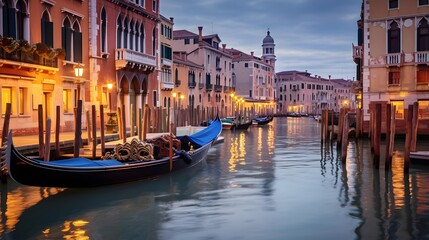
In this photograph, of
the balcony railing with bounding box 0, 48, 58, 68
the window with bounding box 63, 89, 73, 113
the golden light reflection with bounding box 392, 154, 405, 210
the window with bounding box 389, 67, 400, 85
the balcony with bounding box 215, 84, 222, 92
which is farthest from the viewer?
the balcony with bounding box 215, 84, 222, 92

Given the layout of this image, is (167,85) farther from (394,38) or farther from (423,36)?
(423,36)

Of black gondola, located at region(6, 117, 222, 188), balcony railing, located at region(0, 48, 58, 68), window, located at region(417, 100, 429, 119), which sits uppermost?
balcony railing, located at region(0, 48, 58, 68)

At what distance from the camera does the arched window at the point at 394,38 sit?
2117 cm

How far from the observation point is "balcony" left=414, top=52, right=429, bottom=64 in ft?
67.7

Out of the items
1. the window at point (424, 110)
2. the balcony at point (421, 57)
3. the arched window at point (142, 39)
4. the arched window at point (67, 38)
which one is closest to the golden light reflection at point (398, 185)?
the window at point (424, 110)

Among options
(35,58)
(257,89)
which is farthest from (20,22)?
(257,89)

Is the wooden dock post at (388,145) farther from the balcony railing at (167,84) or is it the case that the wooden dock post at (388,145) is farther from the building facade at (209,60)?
the building facade at (209,60)

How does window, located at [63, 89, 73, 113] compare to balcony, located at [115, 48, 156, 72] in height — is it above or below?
below

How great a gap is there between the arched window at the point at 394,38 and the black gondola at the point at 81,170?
13420 mm

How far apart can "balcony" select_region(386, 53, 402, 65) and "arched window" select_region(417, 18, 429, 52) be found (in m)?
0.90

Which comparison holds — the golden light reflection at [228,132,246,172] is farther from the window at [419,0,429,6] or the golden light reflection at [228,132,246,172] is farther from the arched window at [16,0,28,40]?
the window at [419,0,429,6]

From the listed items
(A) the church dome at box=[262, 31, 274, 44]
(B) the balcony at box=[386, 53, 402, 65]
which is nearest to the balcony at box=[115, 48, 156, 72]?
(B) the balcony at box=[386, 53, 402, 65]

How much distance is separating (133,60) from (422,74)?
12.4 meters

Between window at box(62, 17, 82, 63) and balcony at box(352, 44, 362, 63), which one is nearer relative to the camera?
window at box(62, 17, 82, 63)
